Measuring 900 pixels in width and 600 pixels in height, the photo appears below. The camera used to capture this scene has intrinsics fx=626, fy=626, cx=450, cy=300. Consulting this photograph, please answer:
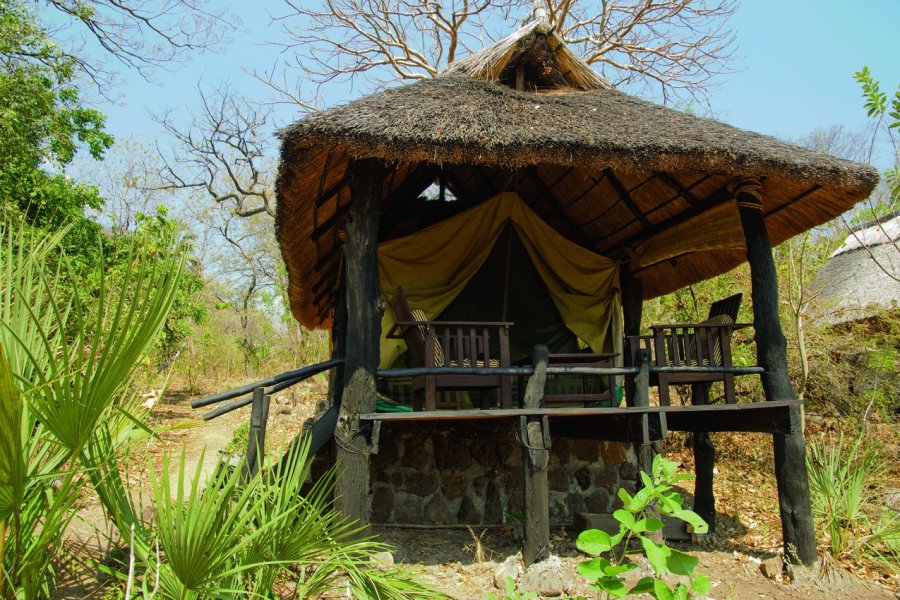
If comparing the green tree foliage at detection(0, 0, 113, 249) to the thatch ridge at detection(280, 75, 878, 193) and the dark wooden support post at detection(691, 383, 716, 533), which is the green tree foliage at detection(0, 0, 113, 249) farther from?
the dark wooden support post at detection(691, 383, 716, 533)

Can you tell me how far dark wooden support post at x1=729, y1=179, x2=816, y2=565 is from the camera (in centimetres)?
477

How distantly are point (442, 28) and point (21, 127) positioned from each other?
879 centimetres

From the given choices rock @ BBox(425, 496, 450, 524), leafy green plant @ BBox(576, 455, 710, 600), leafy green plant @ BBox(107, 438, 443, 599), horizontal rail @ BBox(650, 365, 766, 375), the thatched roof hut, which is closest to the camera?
leafy green plant @ BBox(576, 455, 710, 600)

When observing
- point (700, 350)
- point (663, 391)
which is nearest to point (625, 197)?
point (700, 350)

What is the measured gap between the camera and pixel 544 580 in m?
4.30

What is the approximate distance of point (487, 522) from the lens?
6.00m

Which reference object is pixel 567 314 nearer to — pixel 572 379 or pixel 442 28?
pixel 572 379

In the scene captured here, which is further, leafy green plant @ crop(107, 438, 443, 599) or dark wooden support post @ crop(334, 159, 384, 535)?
dark wooden support post @ crop(334, 159, 384, 535)

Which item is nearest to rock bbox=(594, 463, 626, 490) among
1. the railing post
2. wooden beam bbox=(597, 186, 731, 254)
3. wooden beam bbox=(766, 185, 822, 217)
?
the railing post

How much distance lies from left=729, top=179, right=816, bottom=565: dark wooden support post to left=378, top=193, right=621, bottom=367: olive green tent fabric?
6.24ft

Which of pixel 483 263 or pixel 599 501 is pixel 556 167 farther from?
pixel 599 501

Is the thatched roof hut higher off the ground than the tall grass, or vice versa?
the thatched roof hut

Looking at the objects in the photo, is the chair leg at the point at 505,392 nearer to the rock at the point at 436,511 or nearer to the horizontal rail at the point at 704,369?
the horizontal rail at the point at 704,369

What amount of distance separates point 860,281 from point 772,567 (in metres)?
9.06
